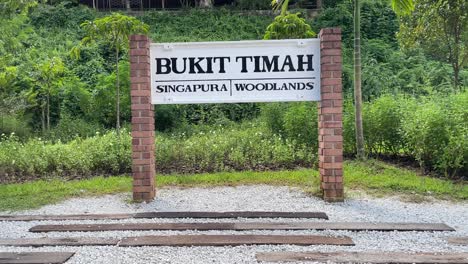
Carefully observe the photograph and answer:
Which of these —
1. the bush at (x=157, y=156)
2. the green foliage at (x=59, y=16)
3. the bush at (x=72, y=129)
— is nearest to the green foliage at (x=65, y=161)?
the bush at (x=157, y=156)

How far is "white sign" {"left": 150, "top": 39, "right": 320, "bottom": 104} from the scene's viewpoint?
6.49m

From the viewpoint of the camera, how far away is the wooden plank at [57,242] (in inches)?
178

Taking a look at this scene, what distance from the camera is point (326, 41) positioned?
6281 mm

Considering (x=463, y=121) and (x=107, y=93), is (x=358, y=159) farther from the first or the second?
(x=107, y=93)

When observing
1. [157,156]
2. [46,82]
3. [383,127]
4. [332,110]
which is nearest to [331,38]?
[332,110]

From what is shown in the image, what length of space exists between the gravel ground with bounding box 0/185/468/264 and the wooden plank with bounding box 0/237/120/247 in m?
0.10

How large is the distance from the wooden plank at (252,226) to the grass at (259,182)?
1.58m

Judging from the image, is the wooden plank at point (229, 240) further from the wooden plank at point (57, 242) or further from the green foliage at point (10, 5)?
the green foliage at point (10, 5)

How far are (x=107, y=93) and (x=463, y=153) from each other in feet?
A: 34.8


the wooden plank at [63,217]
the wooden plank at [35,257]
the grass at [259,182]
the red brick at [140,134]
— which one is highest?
the red brick at [140,134]

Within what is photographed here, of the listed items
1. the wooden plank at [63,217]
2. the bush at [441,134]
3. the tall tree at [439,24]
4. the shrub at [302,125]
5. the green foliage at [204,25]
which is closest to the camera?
the wooden plank at [63,217]

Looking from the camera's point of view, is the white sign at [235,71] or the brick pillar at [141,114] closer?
the brick pillar at [141,114]

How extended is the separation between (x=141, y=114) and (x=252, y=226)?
2.31 m

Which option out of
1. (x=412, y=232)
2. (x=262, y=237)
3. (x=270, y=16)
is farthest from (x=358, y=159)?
(x=270, y=16)
